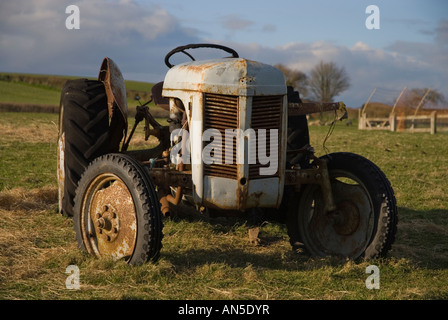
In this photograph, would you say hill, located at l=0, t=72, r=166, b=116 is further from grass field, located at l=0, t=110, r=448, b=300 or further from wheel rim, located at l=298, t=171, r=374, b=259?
wheel rim, located at l=298, t=171, r=374, b=259

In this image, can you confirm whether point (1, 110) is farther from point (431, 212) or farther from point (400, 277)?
point (400, 277)

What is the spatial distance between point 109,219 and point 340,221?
77.5 inches

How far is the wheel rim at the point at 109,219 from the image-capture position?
Result: 169 inches

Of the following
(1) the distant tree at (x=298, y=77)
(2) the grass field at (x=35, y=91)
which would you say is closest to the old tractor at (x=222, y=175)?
(2) the grass field at (x=35, y=91)

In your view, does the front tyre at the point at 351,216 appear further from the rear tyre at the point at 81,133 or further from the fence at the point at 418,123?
the fence at the point at 418,123

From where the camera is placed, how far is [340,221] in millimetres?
4988

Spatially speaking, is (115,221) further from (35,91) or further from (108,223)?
(35,91)

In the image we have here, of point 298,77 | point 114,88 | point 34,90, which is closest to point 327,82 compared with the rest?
point 298,77

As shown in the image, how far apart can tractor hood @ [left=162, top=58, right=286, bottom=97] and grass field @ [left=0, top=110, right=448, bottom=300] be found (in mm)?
1346

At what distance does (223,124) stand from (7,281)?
6.27 ft

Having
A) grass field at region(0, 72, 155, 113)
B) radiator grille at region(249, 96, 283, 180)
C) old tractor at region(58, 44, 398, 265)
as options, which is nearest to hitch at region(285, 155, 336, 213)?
old tractor at region(58, 44, 398, 265)

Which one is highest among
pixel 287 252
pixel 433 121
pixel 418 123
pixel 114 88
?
pixel 114 88

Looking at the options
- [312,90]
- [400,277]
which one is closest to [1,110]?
[400,277]

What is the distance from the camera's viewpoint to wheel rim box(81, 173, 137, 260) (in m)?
4.30
